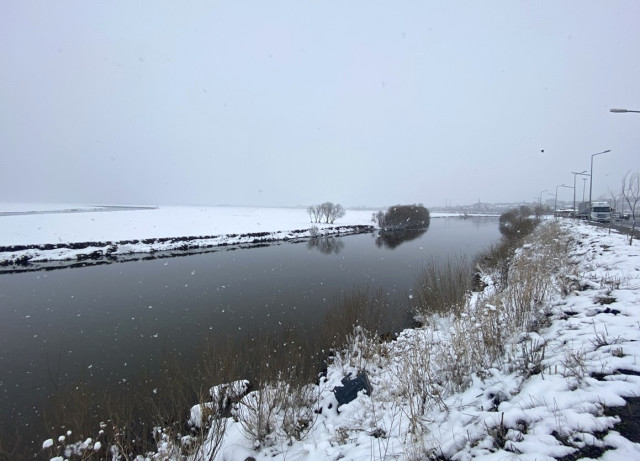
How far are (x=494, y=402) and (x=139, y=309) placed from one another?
43.1ft

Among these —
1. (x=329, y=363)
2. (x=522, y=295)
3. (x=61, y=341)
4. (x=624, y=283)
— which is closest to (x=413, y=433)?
(x=329, y=363)

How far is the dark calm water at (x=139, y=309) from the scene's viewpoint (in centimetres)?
740

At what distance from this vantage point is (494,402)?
379cm

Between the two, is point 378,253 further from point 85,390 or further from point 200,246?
point 85,390

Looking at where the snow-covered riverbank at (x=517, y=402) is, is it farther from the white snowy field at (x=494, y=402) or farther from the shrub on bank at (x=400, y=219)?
the shrub on bank at (x=400, y=219)

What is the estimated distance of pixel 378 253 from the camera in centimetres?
2559

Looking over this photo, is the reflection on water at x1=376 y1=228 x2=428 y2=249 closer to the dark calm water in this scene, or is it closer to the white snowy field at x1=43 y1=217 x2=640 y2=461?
the dark calm water

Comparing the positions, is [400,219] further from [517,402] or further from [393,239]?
[517,402]

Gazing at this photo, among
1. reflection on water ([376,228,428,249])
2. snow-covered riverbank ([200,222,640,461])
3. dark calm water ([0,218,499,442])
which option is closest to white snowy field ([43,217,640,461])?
snow-covered riverbank ([200,222,640,461])

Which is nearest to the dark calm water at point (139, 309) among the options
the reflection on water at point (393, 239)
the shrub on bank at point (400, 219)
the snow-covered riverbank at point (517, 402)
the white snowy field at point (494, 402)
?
the white snowy field at point (494, 402)

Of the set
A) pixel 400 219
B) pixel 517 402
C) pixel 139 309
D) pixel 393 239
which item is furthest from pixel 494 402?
pixel 400 219

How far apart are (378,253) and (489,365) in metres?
20.7

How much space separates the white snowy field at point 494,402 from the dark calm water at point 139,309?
11.7 feet

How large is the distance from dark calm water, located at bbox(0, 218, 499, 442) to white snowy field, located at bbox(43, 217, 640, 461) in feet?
11.7
